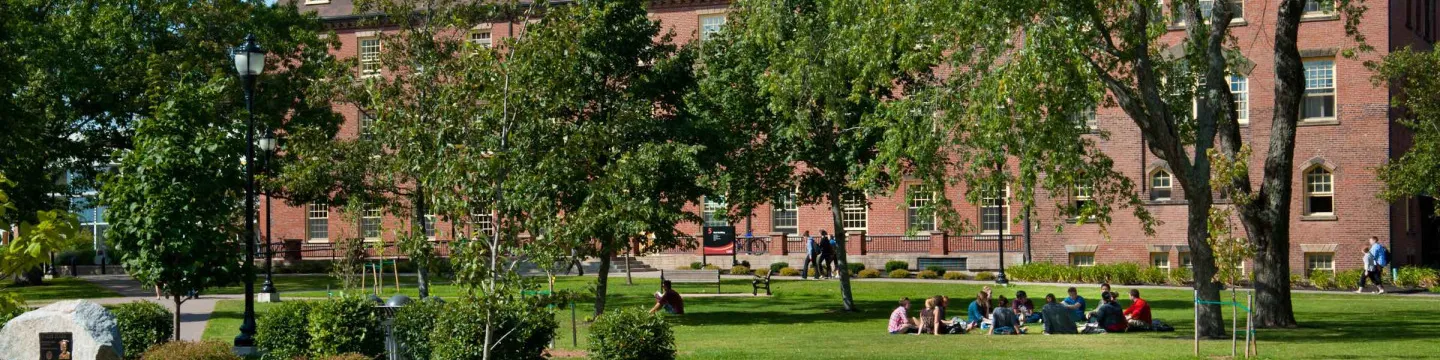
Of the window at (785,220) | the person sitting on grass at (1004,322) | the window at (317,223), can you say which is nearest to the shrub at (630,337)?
the person sitting on grass at (1004,322)

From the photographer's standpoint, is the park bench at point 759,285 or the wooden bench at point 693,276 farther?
the wooden bench at point 693,276

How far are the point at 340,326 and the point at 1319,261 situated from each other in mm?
35068

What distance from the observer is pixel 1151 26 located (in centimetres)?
2083

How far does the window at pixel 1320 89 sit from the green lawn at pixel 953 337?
9316 mm

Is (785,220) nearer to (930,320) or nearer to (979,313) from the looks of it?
(979,313)

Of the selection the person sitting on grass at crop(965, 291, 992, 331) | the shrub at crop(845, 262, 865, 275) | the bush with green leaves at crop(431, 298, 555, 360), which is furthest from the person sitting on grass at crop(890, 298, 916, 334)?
the shrub at crop(845, 262, 865, 275)

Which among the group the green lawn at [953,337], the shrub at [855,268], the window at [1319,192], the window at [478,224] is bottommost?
the green lawn at [953,337]

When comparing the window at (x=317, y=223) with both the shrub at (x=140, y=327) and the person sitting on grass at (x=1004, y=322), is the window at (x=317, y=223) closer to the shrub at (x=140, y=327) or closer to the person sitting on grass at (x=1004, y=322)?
the person sitting on grass at (x=1004, y=322)

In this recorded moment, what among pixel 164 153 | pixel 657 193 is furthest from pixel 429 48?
pixel 164 153

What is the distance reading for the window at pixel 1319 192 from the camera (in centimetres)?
4503

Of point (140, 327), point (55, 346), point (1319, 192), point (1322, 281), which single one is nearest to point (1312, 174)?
point (1319, 192)

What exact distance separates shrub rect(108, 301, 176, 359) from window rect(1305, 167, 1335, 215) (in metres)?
35.3

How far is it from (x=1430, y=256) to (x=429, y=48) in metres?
36.5

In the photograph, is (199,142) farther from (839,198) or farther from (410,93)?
(839,198)
